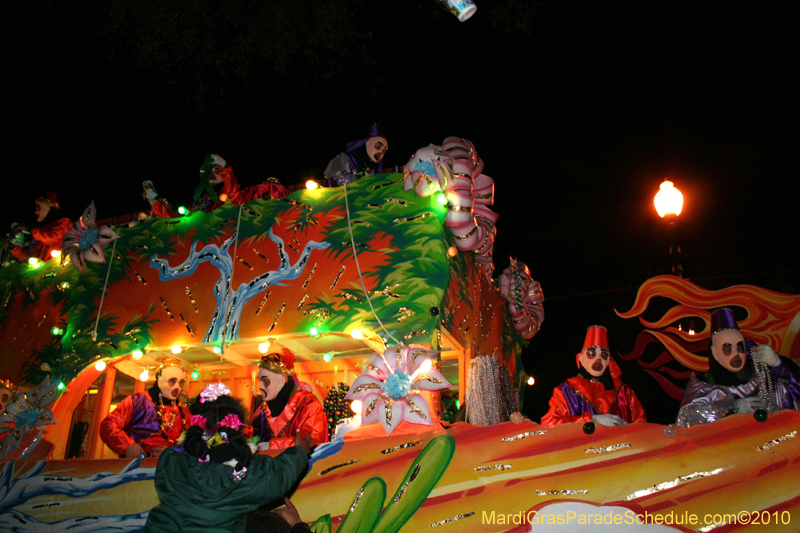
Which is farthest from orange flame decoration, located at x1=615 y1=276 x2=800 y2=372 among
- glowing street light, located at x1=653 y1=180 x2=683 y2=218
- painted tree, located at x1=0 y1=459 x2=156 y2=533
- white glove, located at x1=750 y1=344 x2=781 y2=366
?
painted tree, located at x1=0 y1=459 x2=156 y2=533

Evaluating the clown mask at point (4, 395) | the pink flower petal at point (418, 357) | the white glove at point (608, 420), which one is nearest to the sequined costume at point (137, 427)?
the clown mask at point (4, 395)

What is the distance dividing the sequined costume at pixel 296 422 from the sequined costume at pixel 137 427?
3.48 ft

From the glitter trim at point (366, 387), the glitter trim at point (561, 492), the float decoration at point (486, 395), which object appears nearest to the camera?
the glitter trim at point (561, 492)

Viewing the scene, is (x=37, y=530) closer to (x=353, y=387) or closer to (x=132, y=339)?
(x=132, y=339)

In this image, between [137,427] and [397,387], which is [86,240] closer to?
[137,427]

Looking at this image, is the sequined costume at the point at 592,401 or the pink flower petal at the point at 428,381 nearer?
the pink flower petal at the point at 428,381

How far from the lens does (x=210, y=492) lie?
283 cm

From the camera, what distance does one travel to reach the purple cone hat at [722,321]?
→ 12.5 ft

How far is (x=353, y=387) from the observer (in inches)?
153

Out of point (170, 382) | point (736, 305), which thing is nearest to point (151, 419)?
point (170, 382)

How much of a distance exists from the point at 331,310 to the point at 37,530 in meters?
2.89

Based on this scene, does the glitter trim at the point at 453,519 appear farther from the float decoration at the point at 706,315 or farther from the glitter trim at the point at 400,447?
the float decoration at the point at 706,315

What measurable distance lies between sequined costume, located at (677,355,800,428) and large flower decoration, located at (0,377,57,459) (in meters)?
5.46

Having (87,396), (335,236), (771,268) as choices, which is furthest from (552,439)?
(771,268)
